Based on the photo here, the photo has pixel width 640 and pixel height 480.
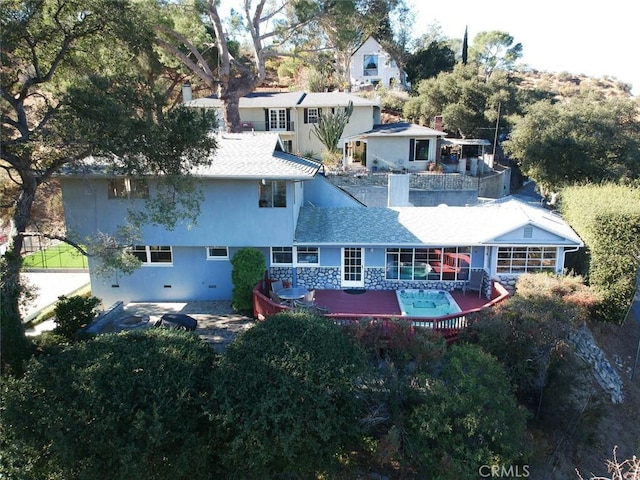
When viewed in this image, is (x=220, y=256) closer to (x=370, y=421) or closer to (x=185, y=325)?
(x=185, y=325)

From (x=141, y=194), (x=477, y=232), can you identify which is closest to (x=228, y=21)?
(x=141, y=194)

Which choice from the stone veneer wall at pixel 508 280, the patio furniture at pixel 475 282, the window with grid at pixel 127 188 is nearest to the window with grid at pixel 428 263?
the patio furniture at pixel 475 282

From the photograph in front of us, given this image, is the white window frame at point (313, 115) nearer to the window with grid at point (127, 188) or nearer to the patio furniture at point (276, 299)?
the window with grid at point (127, 188)

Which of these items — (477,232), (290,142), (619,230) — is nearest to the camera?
(619,230)

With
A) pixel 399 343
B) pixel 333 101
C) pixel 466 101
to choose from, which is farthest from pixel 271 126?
pixel 399 343

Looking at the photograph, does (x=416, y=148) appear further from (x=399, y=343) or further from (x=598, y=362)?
(x=399, y=343)

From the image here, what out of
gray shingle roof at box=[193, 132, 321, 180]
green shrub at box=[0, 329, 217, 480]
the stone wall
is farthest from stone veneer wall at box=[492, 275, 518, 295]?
green shrub at box=[0, 329, 217, 480]
